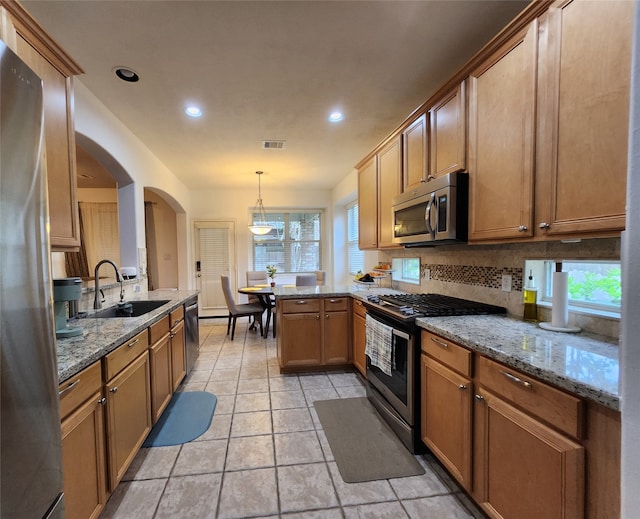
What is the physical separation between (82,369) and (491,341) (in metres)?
1.78

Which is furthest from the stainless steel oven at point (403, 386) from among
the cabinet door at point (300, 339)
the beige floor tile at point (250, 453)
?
the cabinet door at point (300, 339)

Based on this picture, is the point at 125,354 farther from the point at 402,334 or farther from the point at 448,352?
the point at 448,352

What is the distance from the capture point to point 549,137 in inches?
54.2

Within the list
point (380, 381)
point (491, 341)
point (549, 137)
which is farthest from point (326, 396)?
→ point (549, 137)

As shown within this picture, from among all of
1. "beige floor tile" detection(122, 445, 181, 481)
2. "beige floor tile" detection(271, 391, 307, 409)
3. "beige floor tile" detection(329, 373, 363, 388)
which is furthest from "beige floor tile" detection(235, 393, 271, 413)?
"beige floor tile" detection(329, 373, 363, 388)

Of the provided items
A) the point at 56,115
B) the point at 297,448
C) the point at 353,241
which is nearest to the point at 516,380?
the point at 297,448

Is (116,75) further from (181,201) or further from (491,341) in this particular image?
(181,201)

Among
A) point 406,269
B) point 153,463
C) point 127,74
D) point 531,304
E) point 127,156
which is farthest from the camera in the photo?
point 406,269

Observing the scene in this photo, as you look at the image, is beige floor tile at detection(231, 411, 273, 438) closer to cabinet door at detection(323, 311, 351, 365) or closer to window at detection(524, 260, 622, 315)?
cabinet door at detection(323, 311, 351, 365)

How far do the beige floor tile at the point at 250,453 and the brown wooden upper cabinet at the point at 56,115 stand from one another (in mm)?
1602

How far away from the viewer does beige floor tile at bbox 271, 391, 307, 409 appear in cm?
262

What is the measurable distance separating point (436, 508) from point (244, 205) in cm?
577

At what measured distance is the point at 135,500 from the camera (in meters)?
1.61

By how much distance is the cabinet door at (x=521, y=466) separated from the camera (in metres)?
0.99
